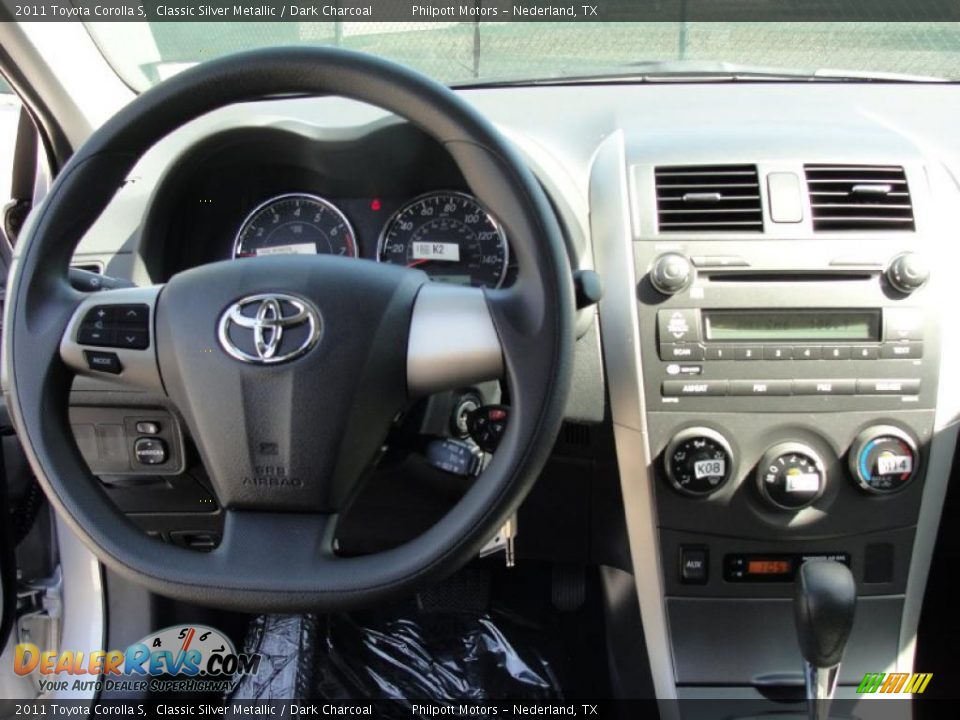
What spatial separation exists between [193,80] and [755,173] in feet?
3.15

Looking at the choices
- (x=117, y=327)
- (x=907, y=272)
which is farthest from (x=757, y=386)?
(x=117, y=327)

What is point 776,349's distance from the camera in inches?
57.9

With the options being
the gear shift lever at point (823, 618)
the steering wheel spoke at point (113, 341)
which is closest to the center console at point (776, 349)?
the gear shift lever at point (823, 618)

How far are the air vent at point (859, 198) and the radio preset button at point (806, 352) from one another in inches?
8.2

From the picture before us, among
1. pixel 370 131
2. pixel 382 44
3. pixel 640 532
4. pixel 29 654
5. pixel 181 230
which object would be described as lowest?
pixel 29 654

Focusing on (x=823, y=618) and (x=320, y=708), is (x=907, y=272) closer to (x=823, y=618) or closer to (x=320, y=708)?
(x=823, y=618)

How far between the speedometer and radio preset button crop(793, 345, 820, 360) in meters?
0.55

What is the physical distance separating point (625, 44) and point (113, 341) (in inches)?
50.0

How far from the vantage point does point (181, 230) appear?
5.67ft

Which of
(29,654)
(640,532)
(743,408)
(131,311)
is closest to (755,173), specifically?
(743,408)

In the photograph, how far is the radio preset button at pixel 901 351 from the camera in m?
1.47

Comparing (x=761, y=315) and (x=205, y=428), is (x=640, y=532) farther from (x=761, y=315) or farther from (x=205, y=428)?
(x=205, y=428)

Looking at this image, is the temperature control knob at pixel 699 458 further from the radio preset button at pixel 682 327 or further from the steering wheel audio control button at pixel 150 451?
the steering wheel audio control button at pixel 150 451

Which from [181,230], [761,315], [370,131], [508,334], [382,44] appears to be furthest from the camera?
[382,44]
